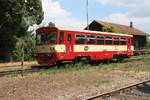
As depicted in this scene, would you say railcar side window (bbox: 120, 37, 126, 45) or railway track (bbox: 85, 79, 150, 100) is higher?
railcar side window (bbox: 120, 37, 126, 45)

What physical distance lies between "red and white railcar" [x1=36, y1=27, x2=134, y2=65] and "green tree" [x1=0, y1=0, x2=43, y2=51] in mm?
8524

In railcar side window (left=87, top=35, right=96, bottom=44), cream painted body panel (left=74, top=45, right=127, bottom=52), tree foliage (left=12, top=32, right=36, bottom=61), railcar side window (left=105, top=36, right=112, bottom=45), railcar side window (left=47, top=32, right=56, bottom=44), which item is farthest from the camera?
tree foliage (left=12, top=32, right=36, bottom=61)

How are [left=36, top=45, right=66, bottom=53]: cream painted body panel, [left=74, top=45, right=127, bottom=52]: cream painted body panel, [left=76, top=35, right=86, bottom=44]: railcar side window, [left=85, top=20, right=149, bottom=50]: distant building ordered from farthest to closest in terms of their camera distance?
1. [left=85, top=20, right=149, bottom=50]: distant building
2. [left=74, top=45, right=127, bottom=52]: cream painted body panel
3. [left=76, top=35, right=86, bottom=44]: railcar side window
4. [left=36, top=45, right=66, bottom=53]: cream painted body panel

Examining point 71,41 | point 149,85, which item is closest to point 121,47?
point 71,41

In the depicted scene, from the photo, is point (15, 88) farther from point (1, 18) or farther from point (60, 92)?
point (1, 18)

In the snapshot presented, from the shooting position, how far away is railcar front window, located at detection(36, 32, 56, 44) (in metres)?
26.9

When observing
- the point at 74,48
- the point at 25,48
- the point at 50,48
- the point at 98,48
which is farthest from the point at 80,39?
the point at 25,48

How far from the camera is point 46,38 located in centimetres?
2775

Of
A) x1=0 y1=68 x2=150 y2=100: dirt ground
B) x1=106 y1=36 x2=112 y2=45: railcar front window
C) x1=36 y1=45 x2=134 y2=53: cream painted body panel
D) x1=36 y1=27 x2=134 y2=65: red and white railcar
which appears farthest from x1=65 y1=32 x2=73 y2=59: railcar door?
x1=0 y1=68 x2=150 y2=100: dirt ground

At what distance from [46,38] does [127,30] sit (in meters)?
45.5

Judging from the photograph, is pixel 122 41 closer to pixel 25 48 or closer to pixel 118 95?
pixel 25 48

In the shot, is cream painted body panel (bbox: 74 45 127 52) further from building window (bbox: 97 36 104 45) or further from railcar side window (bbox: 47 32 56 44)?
railcar side window (bbox: 47 32 56 44)


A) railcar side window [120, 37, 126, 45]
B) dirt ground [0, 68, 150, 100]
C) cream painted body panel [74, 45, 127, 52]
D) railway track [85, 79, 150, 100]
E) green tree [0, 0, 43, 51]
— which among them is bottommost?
A: railway track [85, 79, 150, 100]

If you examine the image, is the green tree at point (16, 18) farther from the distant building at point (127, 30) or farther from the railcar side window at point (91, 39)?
the distant building at point (127, 30)
